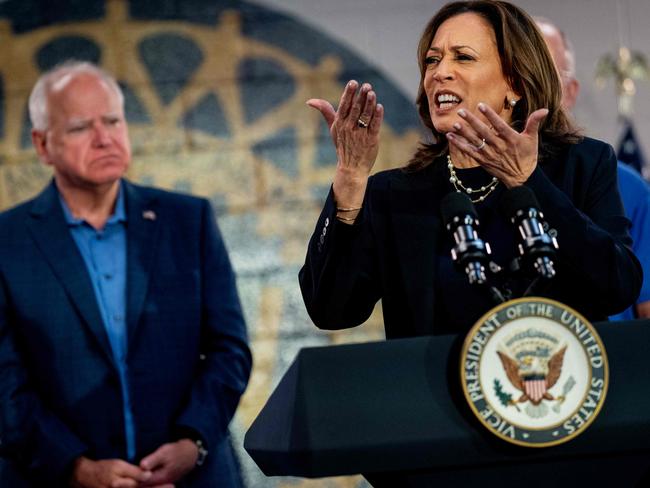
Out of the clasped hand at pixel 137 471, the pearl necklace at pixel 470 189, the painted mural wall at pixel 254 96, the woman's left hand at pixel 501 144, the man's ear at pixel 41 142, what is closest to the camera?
the woman's left hand at pixel 501 144

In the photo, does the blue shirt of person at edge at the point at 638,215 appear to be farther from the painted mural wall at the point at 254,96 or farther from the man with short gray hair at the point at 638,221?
the painted mural wall at the point at 254,96

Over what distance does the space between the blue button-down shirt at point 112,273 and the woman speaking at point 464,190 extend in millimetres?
872

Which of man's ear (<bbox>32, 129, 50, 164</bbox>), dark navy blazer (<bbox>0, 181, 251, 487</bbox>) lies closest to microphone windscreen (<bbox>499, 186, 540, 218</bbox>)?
dark navy blazer (<bbox>0, 181, 251, 487</bbox>)

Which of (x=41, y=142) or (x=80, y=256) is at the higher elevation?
(x=41, y=142)

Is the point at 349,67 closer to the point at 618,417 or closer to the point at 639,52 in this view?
the point at 639,52

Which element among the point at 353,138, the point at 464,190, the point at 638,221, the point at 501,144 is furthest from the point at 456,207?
the point at 638,221

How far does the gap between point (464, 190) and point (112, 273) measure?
3.49ft

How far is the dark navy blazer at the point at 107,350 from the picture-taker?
2572mm

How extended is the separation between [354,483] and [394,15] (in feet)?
5.44

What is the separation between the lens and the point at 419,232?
1889 millimetres

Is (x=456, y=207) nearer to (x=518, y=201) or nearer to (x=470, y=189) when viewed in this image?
(x=518, y=201)

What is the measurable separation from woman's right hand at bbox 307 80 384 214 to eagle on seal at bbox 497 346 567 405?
482mm

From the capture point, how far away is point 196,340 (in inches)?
107

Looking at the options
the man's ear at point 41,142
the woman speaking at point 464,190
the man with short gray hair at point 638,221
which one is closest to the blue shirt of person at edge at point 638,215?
the man with short gray hair at point 638,221
